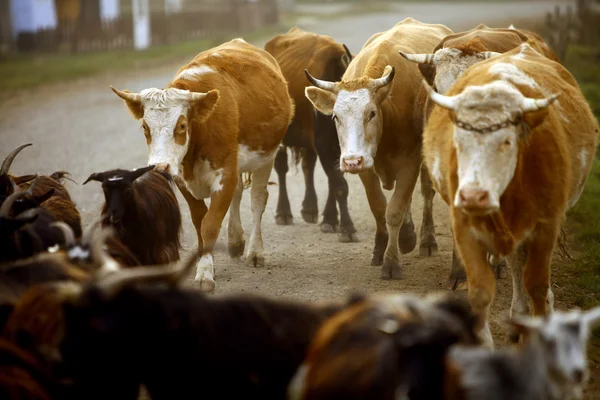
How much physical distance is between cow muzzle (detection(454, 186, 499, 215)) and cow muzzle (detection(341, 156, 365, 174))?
2664 millimetres

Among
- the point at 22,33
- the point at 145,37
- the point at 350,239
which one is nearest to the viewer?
the point at 350,239

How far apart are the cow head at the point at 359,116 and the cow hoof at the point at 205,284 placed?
155 centimetres

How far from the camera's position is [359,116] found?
840cm

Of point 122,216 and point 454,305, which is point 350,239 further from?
→ point 454,305

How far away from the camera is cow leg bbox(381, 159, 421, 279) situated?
28.5 ft

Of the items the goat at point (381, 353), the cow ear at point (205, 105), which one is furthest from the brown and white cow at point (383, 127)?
the goat at point (381, 353)

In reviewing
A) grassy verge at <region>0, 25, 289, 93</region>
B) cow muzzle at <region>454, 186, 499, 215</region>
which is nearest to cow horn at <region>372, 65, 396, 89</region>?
cow muzzle at <region>454, 186, 499, 215</region>

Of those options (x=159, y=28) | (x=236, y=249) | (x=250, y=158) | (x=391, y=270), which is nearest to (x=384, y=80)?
(x=250, y=158)

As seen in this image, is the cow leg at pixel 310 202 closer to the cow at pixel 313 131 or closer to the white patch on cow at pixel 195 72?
the cow at pixel 313 131

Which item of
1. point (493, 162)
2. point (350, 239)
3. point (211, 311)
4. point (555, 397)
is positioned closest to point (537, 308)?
point (493, 162)

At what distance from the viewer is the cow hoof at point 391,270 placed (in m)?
8.67

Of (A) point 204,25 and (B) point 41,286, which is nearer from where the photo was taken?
(B) point 41,286

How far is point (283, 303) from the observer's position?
4453 mm

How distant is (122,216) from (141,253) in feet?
1.04
